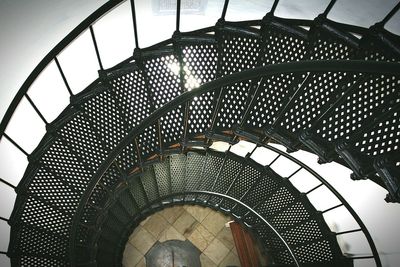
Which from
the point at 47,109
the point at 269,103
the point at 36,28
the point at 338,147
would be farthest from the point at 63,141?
the point at 338,147

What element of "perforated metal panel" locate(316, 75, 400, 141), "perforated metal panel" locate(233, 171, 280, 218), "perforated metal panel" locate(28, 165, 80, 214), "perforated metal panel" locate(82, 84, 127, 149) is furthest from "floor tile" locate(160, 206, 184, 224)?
"perforated metal panel" locate(316, 75, 400, 141)

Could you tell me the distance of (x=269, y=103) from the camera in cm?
249

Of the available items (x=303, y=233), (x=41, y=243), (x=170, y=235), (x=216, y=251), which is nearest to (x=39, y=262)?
(x=41, y=243)

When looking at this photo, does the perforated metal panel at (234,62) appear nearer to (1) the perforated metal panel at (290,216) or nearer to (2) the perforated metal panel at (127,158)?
(2) the perforated metal panel at (127,158)

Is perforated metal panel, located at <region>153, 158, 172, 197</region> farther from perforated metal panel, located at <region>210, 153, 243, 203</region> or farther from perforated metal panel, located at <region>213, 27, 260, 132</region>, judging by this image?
perforated metal panel, located at <region>213, 27, 260, 132</region>

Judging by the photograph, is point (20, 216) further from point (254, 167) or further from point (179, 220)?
point (179, 220)

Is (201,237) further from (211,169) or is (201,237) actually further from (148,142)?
(148,142)

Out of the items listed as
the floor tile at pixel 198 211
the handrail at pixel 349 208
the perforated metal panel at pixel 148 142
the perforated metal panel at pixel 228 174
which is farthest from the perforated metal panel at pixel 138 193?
the handrail at pixel 349 208

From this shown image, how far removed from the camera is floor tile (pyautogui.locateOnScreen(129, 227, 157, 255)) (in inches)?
242

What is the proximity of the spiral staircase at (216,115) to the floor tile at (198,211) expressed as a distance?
7.57 feet

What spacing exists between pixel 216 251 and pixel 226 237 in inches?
14.8

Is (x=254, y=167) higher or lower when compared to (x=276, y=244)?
higher

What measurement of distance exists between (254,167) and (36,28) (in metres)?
3.37

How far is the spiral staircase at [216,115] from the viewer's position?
6.63ft
